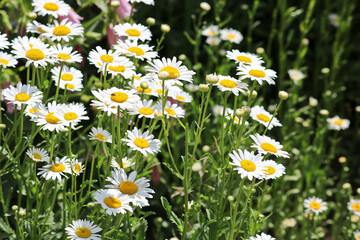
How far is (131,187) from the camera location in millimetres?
1129

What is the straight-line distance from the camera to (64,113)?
46.9 inches

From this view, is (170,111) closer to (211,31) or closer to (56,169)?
(56,169)

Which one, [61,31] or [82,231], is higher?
[61,31]

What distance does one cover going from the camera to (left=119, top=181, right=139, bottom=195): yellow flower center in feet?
3.67

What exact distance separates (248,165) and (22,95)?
0.54 meters

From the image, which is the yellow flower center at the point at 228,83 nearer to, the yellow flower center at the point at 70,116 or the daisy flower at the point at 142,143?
the daisy flower at the point at 142,143

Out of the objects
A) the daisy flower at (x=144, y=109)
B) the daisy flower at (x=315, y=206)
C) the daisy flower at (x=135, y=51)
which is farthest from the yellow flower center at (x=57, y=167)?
the daisy flower at (x=315, y=206)

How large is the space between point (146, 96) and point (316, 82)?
5.48ft

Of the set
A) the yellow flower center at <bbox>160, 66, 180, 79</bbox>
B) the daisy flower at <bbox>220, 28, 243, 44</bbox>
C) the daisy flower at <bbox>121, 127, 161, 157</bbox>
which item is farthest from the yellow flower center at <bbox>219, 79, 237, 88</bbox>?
the daisy flower at <bbox>220, 28, 243, 44</bbox>

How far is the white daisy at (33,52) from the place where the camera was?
4.05 feet

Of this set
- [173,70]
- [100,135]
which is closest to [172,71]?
[173,70]

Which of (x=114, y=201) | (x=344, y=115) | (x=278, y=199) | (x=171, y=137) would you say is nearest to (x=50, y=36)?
(x=114, y=201)

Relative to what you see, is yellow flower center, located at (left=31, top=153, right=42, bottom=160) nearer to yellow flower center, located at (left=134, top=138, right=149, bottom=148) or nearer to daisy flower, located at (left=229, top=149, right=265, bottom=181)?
yellow flower center, located at (left=134, top=138, right=149, bottom=148)

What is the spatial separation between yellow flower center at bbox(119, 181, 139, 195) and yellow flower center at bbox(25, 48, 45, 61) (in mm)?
366
